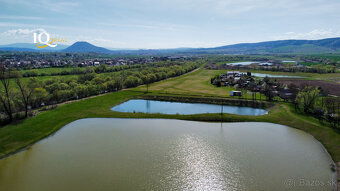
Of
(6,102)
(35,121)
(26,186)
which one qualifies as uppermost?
(6,102)

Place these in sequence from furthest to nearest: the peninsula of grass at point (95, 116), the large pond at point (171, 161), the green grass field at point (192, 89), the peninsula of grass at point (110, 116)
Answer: the green grass field at point (192, 89), the peninsula of grass at point (110, 116), the peninsula of grass at point (95, 116), the large pond at point (171, 161)

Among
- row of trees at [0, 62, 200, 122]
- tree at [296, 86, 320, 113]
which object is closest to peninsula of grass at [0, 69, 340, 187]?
tree at [296, 86, 320, 113]

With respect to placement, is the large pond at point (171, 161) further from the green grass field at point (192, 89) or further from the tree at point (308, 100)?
the green grass field at point (192, 89)

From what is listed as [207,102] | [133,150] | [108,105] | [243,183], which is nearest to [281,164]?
[243,183]

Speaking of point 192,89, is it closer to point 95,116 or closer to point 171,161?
point 95,116

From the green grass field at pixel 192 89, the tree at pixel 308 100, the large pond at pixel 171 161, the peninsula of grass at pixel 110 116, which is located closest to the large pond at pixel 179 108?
the peninsula of grass at pixel 110 116

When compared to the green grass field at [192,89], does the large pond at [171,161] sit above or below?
below

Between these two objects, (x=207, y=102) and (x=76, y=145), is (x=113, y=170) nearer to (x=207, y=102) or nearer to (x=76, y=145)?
(x=76, y=145)
